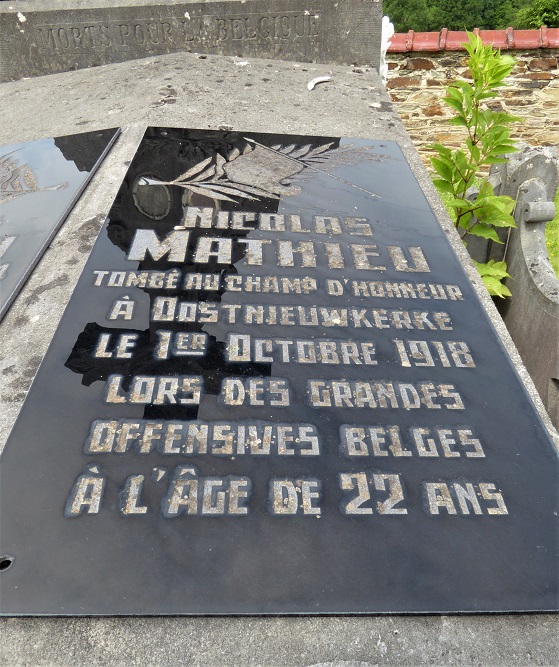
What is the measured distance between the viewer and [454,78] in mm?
6762

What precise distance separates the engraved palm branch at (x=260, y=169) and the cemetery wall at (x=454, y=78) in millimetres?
4388

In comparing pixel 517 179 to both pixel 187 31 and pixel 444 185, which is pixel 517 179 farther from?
pixel 187 31

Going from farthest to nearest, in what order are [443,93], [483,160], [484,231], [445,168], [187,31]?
[443,93]
[187,31]
[445,168]
[483,160]
[484,231]

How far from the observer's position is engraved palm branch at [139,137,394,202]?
2.50m

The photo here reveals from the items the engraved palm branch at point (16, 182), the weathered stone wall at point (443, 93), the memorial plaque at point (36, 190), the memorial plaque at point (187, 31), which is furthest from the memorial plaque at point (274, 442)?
the weathered stone wall at point (443, 93)

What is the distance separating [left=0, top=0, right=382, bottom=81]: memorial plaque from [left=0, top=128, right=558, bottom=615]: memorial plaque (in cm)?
229

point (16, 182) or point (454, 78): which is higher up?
point (16, 182)

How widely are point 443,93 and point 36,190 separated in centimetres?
575

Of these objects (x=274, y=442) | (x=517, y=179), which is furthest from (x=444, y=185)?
(x=274, y=442)

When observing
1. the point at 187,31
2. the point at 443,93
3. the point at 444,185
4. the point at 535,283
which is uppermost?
the point at 187,31

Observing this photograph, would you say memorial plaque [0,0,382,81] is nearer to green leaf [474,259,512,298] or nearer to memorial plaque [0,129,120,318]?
memorial plaque [0,129,120,318]

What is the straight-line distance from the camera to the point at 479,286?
203 centimetres

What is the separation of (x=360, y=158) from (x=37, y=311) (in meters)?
1.68

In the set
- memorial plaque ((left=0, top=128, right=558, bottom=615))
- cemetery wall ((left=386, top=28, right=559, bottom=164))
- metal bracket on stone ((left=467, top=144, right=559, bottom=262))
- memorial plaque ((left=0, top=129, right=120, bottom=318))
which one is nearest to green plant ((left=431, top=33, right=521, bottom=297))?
metal bracket on stone ((left=467, top=144, right=559, bottom=262))
